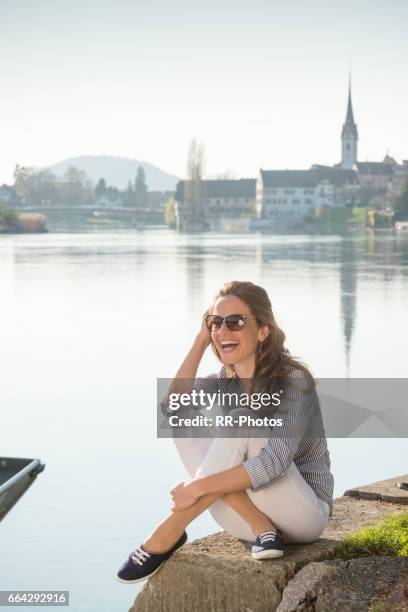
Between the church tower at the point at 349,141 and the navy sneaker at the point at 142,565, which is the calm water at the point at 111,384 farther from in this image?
the church tower at the point at 349,141

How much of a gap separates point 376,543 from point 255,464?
13.1 inches

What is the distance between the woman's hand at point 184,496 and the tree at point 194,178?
192 feet

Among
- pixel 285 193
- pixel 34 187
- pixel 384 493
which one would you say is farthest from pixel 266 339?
pixel 34 187

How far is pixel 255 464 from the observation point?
203 cm

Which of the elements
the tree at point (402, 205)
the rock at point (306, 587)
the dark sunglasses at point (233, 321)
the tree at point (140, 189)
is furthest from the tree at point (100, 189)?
the rock at point (306, 587)

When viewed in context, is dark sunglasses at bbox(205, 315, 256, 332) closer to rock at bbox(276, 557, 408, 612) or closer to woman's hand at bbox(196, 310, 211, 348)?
woman's hand at bbox(196, 310, 211, 348)

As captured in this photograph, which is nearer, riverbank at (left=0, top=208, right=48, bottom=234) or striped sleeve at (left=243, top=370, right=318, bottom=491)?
striped sleeve at (left=243, top=370, right=318, bottom=491)

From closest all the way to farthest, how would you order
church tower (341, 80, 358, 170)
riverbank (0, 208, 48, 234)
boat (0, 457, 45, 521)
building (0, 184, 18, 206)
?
boat (0, 457, 45, 521), riverbank (0, 208, 48, 234), church tower (341, 80, 358, 170), building (0, 184, 18, 206)

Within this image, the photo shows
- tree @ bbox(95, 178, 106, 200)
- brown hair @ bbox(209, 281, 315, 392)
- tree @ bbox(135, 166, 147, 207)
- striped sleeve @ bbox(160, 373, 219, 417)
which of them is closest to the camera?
brown hair @ bbox(209, 281, 315, 392)

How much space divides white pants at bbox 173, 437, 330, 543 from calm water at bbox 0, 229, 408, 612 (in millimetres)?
488

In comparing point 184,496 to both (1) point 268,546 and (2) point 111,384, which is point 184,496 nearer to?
(1) point 268,546

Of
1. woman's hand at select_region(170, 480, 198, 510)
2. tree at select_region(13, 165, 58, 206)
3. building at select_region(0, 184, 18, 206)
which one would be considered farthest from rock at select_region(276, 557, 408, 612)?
building at select_region(0, 184, 18, 206)

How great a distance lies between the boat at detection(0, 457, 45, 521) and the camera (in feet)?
8.40

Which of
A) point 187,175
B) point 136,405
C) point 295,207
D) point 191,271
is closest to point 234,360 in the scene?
point 136,405
